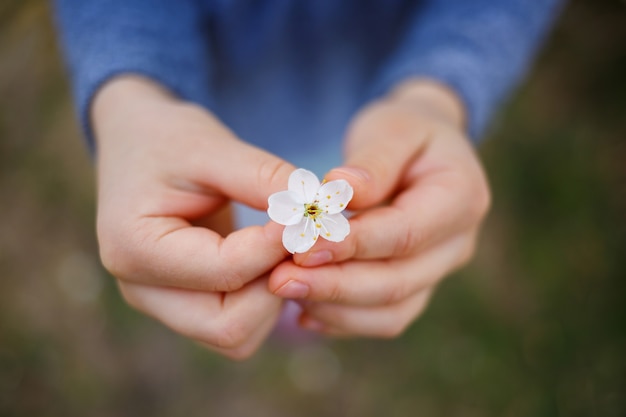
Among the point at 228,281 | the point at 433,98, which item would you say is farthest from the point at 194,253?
the point at 433,98

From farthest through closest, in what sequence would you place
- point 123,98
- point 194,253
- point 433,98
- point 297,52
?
point 297,52 < point 433,98 < point 123,98 < point 194,253

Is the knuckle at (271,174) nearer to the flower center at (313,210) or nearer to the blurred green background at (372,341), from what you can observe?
the flower center at (313,210)

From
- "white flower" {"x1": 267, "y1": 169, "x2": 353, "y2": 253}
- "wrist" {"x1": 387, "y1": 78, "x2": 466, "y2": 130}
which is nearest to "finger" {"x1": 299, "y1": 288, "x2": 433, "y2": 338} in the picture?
"white flower" {"x1": 267, "y1": 169, "x2": 353, "y2": 253}

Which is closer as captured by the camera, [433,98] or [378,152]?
[378,152]

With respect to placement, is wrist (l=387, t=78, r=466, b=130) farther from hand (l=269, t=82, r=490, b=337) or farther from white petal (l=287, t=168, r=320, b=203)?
white petal (l=287, t=168, r=320, b=203)

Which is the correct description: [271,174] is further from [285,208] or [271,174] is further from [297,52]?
[297,52]

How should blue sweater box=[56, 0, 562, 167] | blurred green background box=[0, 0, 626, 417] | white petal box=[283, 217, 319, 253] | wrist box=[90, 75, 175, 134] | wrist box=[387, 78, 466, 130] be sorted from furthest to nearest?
1. blurred green background box=[0, 0, 626, 417]
2. wrist box=[387, 78, 466, 130]
3. blue sweater box=[56, 0, 562, 167]
4. wrist box=[90, 75, 175, 134]
5. white petal box=[283, 217, 319, 253]

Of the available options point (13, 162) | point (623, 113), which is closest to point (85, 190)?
point (13, 162)
